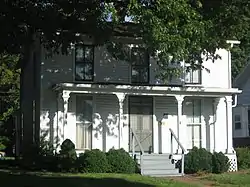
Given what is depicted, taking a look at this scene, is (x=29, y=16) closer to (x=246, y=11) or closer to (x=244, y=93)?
(x=246, y=11)

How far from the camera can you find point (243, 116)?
35.6 metres

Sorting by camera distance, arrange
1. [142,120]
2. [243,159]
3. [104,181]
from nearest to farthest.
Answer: [104,181] → [142,120] → [243,159]

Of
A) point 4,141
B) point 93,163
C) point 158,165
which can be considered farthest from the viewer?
point 4,141

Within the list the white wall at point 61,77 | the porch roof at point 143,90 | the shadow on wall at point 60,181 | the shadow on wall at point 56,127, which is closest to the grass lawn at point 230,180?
the shadow on wall at point 60,181

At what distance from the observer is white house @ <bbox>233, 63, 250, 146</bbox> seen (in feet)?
115

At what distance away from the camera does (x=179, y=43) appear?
11.2 meters

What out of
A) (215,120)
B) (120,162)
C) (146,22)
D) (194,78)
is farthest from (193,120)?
(146,22)

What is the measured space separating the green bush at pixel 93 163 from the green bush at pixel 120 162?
260 mm

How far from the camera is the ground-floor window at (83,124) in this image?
77.9 feet

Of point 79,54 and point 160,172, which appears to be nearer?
point 160,172

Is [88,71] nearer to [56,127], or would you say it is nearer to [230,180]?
[56,127]

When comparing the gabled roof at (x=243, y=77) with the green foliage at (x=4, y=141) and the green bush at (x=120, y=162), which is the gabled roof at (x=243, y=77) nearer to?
the green foliage at (x=4, y=141)

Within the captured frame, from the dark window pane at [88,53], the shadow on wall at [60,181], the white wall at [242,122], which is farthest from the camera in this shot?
the white wall at [242,122]

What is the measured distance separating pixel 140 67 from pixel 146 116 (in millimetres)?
2274
